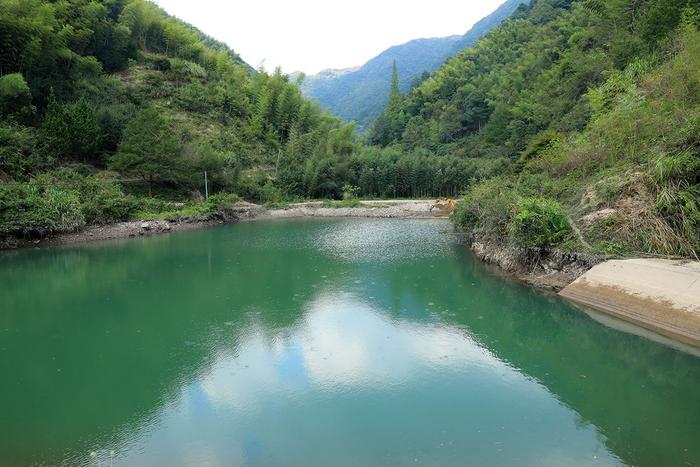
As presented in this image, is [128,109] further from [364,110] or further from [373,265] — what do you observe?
[364,110]

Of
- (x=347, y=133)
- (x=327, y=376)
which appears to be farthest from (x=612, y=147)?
(x=347, y=133)

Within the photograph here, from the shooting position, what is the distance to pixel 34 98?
29.6 metres

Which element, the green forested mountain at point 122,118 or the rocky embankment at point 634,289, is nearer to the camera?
the rocky embankment at point 634,289

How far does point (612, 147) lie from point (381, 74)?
15016cm

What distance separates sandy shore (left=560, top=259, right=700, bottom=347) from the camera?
28.2 ft

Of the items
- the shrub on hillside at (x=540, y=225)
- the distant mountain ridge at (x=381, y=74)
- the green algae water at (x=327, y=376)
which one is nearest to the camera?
the green algae water at (x=327, y=376)

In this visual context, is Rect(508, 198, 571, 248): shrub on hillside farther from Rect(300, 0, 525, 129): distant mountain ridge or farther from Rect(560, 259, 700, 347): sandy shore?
Rect(300, 0, 525, 129): distant mountain ridge

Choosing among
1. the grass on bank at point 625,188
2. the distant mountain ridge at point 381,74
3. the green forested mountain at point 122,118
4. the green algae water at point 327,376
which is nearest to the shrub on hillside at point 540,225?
the grass on bank at point 625,188

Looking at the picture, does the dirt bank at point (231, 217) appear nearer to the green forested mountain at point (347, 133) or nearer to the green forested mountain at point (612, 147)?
the green forested mountain at point (347, 133)

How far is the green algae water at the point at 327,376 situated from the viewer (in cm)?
556

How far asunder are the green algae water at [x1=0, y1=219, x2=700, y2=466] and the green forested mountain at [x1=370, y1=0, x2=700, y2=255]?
95.0 inches

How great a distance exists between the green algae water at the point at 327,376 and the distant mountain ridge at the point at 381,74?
102257 millimetres

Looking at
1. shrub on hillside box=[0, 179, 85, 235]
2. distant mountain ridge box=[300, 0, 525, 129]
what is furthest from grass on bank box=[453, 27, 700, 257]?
distant mountain ridge box=[300, 0, 525, 129]

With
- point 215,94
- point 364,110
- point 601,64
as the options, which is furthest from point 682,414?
point 364,110
